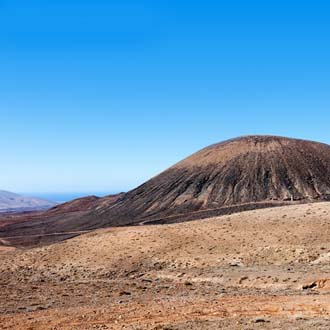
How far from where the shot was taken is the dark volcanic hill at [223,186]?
8731cm

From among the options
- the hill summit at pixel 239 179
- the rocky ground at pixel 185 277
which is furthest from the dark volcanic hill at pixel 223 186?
the rocky ground at pixel 185 277

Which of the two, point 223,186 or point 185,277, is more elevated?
point 223,186

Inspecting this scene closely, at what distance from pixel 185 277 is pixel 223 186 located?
242 feet

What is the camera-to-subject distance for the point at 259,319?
12133mm

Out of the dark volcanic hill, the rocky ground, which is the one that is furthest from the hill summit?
the rocky ground

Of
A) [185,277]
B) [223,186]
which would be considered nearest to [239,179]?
[223,186]

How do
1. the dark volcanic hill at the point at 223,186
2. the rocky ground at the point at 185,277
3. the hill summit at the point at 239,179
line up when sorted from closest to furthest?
the rocky ground at the point at 185,277 < the dark volcanic hill at the point at 223,186 < the hill summit at the point at 239,179

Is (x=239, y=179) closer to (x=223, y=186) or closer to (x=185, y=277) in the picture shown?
(x=223, y=186)

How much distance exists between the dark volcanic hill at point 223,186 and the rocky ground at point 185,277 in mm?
45667

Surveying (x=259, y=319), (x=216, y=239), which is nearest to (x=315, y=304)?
(x=259, y=319)

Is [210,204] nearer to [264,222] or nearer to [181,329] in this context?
[264,222]

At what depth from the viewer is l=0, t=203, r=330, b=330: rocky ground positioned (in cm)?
1319

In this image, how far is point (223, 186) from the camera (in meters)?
96.0

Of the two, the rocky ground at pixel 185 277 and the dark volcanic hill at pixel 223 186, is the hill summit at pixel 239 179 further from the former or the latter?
the rocky ground at pixel 185 277
